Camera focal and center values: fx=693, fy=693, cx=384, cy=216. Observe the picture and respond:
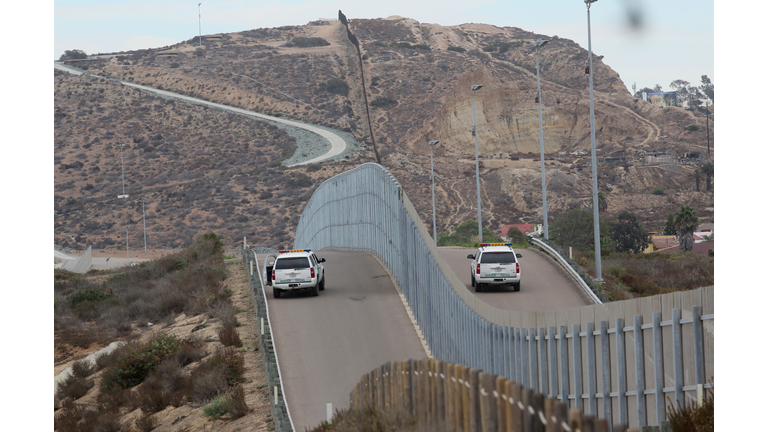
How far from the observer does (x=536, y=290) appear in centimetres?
2744

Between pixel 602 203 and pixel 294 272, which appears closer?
pixel 294 272

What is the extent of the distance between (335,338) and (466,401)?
13357 mm

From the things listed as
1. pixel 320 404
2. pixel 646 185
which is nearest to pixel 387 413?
pixel 320 404

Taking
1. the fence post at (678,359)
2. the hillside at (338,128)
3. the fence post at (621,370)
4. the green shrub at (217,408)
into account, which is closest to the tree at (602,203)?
the hillside at (338,128)

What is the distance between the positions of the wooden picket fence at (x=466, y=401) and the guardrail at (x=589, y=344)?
2.66 ft

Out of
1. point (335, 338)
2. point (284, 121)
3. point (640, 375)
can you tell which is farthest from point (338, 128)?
point (640, 375)

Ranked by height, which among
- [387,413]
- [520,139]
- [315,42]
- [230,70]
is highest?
[315,42]

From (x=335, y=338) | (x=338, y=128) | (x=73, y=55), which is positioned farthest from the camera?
(x=73, y=55)

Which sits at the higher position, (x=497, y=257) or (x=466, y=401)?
(x=497, y=257)

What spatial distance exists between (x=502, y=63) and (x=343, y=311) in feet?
417

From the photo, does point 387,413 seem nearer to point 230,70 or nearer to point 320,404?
point 320,404

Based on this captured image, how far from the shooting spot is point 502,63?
144 m

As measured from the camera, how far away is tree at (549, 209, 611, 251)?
6394cm

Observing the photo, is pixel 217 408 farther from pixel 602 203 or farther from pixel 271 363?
pixel 602 203
